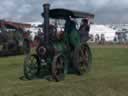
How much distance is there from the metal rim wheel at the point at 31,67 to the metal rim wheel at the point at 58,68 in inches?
33.3

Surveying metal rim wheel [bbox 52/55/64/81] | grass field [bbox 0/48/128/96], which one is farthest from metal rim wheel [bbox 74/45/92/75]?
metal rim wheel [bbox 52/55/64/81]

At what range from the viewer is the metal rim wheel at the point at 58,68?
12.5 metres

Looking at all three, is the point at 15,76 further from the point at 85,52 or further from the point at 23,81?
the point at 85,52

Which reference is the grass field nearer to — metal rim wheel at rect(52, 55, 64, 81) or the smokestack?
metal rim wheel at rect(52, 55, 64, 81)

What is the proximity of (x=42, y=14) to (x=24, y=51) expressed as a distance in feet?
45.8

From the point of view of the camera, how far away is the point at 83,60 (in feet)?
47.7

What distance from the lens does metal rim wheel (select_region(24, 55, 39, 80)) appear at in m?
13.1

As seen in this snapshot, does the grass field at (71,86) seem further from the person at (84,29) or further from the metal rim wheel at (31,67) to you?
the person at (84,29)

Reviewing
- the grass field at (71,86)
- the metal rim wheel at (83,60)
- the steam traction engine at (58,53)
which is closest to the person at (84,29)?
the steam traction engine at (58,53)

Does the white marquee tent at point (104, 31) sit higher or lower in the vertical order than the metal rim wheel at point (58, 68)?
higher

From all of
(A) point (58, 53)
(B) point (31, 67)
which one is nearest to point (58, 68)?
(A) point (58, 53)

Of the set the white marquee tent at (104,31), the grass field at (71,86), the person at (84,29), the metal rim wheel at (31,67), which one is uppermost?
the person at (84,29)

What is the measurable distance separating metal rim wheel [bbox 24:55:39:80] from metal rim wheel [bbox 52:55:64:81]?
846 millimetres

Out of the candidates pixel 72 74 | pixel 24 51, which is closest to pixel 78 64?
pixel 72 74
